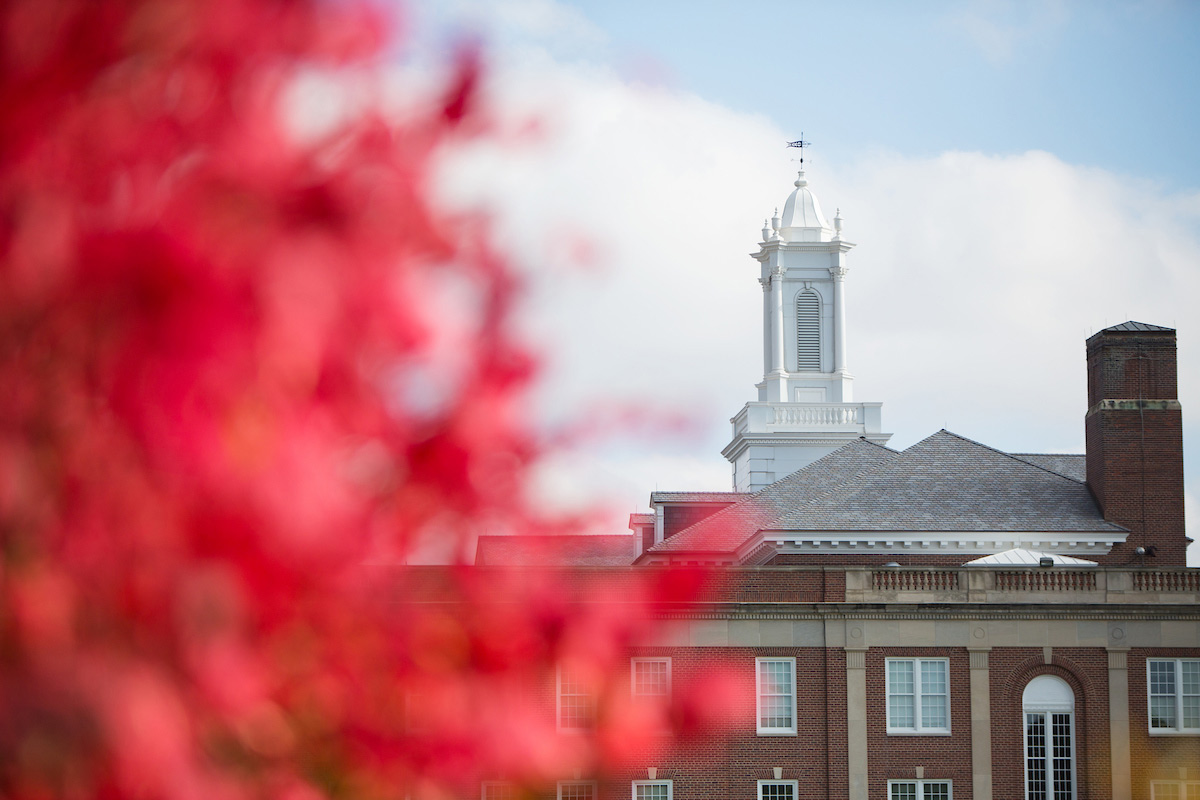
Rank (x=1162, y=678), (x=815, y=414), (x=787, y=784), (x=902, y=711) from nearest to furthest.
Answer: (x=787, y=784) → (x=902, y=711) → (x=1162, y=678) → (x=815, y=414)

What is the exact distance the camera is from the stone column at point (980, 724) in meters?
36.8

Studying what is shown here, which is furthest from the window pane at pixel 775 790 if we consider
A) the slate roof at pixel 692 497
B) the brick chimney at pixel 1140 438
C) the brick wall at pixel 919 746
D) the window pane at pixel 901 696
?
the brick chimney at pixel 1140 438

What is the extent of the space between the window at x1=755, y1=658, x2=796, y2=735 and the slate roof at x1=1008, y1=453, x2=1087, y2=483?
18473mm

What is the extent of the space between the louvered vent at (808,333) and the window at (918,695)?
31.4 m

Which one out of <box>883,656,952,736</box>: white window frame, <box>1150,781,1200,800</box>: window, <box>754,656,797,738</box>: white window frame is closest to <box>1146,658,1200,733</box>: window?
<box>1150,781,1200,800</box>: window

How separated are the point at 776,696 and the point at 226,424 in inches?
1419

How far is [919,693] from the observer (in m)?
37.5

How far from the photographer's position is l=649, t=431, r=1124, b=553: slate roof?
44156 mm

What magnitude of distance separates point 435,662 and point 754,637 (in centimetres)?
3493

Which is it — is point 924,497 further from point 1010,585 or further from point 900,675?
point 900,675

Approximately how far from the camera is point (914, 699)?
123 ft

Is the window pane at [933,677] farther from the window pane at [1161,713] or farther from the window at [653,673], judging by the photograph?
the window at [653,673]

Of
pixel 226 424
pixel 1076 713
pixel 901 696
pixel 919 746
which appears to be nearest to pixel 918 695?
pixel 901 696

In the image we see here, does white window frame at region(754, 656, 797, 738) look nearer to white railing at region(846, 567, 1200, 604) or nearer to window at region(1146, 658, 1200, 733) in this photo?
white railing at region(846, 567, 1200, 604)
